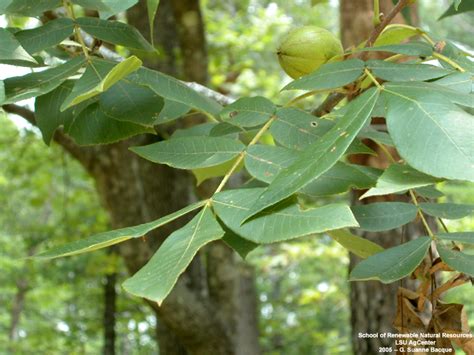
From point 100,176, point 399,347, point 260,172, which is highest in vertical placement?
point 260,172

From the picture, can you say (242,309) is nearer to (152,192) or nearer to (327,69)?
(152,192)

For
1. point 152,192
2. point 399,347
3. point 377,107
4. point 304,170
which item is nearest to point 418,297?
point 399,347

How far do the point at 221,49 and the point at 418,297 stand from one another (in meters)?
4.61

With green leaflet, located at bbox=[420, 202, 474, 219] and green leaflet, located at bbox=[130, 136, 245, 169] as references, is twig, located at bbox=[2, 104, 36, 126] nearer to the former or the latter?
green leaflet, located at bbox=[130, 136, 245, 169]

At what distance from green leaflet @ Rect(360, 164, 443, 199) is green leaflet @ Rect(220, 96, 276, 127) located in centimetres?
30

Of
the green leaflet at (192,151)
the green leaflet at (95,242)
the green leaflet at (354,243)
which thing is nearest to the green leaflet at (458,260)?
the green leaflet at (354,243)

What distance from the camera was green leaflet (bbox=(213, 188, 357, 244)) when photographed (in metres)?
0.73

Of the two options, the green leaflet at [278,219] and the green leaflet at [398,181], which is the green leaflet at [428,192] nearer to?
the green leaflet at [398,181]

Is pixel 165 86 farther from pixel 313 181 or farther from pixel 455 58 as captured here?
pixel 455 58

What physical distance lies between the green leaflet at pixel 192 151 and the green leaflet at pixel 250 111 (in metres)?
0.07

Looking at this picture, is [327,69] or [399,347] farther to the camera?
[399,347]

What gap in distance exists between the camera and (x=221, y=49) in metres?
5.53

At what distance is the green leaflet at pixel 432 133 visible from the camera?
73cm

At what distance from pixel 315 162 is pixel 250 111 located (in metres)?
0.35
